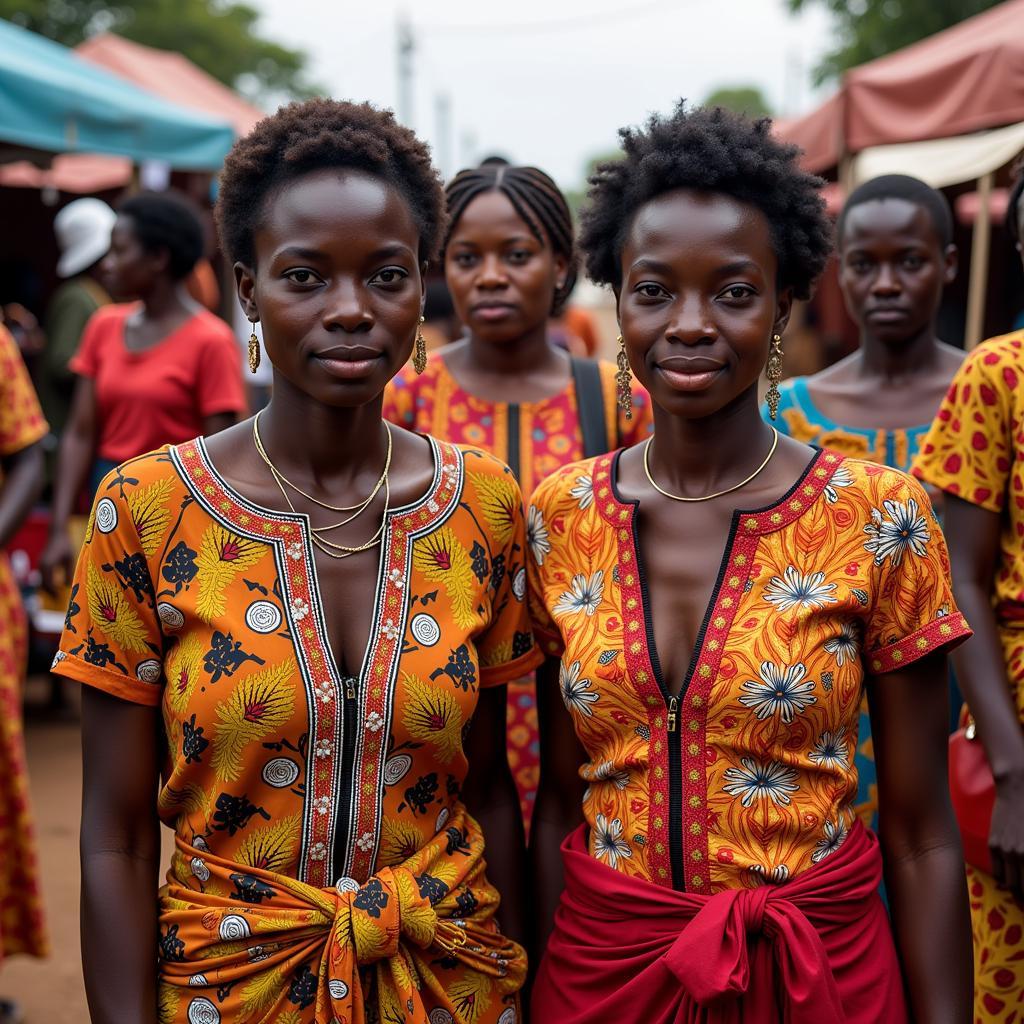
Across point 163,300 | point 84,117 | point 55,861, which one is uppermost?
point 84,117

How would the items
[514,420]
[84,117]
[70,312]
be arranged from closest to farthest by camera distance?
[514,420]
[84,117]
[70,312]

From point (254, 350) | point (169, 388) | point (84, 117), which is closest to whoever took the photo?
point (254, 350)

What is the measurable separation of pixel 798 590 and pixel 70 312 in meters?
6.74

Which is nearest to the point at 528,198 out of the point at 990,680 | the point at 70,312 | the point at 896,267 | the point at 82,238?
the point at 896,267

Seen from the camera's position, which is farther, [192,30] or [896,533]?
[192,30]

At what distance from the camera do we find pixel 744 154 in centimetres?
223

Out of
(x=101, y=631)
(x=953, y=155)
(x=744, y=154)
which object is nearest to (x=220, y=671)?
(x=101, y=631)

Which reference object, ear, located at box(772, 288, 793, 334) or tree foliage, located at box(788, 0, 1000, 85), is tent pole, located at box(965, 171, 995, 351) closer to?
ear, located at box(772, 288, 793, 334)

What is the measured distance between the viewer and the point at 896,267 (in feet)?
12.7

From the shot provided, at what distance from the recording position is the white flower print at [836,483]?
7.16 ft

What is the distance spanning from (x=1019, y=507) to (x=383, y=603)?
139 cm

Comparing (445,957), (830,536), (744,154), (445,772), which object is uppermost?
(744,154)

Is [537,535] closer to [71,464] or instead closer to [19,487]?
[19,487]

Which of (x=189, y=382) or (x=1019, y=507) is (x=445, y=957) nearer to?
(x=1019, y=507)
